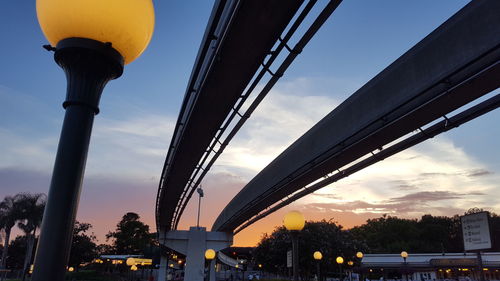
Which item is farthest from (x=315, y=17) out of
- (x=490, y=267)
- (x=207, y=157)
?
(x=490, y=267)

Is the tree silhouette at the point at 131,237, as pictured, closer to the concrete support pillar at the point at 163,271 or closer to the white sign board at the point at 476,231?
the concrete support pillar at the point at 163,271

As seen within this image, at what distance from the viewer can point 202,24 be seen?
931 cm

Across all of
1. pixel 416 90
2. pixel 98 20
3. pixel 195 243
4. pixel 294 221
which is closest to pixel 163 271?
pixel 195 243

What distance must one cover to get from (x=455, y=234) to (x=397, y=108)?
80.0 metres

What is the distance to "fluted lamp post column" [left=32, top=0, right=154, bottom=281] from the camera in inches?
87.2

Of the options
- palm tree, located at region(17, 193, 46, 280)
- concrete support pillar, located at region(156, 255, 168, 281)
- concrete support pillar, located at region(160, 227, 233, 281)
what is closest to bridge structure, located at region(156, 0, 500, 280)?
concrete support pillar, located at region(160, 227, 233, 281)

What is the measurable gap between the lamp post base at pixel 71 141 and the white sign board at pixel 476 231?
852 cm

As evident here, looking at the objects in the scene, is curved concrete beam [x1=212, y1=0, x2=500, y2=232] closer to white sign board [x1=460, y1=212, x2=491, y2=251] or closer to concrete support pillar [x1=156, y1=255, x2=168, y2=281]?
white sign board [x1=460, y1=212, x2=491, y2=251]

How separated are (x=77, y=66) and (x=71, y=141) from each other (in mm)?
591

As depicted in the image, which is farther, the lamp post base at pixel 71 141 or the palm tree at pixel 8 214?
the palm tree at pixel 8 214

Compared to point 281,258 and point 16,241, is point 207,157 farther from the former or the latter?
point 16,241

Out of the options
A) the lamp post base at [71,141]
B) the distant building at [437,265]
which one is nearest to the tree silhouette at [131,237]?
the distant building at [437,265]

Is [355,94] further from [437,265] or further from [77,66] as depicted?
[437,265]

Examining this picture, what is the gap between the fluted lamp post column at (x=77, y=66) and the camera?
221cm
